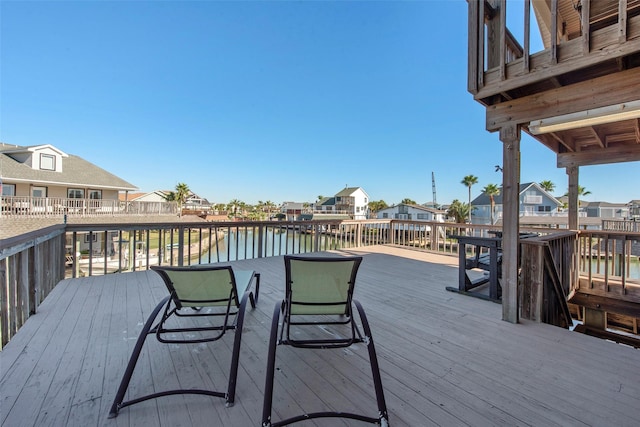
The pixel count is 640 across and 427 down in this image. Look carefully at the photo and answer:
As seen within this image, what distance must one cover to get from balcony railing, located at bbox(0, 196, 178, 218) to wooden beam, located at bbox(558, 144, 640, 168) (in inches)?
622

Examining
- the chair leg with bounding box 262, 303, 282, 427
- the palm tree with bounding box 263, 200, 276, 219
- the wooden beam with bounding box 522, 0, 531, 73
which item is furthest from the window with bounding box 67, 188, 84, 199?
the palm tree with bounding box 263, 200, 276, 219

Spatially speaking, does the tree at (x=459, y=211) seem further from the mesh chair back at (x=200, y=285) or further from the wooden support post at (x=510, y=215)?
the mesh chair back at (x=200, y=285)

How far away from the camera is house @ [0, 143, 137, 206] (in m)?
11.6

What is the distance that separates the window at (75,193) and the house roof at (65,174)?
0.60 meters

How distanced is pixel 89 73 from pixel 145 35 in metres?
3.29

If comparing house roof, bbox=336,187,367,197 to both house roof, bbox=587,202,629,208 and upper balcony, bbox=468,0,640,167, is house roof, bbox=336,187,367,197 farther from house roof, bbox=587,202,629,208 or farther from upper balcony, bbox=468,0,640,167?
upper balcony, bbox=468,0,640,167

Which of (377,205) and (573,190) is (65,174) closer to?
(573,190)

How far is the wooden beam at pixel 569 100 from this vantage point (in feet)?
6.93

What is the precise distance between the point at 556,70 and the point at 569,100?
33 centimetres

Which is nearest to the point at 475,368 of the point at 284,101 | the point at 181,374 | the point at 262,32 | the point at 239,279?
the point at 181,374

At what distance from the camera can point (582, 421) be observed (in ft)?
4.42

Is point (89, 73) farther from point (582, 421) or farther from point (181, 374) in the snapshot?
point (582, 421)

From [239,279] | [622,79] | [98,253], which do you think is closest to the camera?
[622,79]

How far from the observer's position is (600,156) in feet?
15.0
